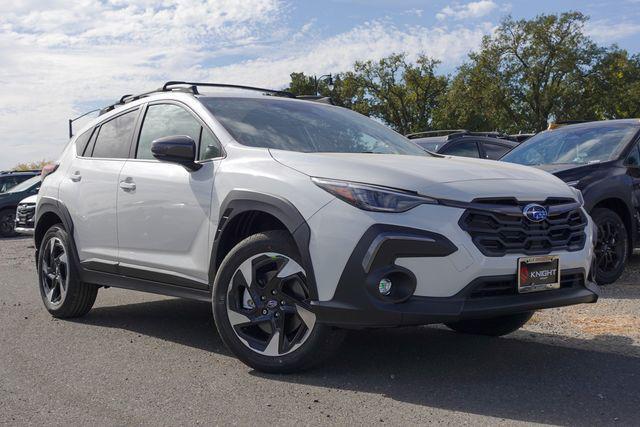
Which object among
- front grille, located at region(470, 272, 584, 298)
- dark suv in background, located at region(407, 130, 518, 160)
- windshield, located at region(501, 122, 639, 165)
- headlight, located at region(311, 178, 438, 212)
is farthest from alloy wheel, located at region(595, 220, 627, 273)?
dark suv in background, located at region(407, 130, 518, 160)

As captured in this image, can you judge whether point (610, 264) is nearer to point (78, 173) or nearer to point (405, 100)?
point (78, 173)

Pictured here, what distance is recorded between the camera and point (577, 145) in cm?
862

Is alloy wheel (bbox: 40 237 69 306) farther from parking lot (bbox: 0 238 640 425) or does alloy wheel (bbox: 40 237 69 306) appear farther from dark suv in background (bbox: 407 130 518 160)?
dark suv in background (bbox: 407 130 518 160)

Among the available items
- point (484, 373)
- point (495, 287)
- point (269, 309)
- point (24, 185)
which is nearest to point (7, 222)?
point (24, 185)

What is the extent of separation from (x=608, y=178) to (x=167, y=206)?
473 cm

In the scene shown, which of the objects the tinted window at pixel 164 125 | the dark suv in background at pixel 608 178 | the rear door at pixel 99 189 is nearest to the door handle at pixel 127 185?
the rear door at pixel 99 189

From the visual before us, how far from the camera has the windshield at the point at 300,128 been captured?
5.07 meters

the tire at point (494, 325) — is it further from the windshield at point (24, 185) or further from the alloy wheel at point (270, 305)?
the windshield at point (24, 185)

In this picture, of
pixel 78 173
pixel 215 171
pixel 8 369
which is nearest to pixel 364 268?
pixel 215 171

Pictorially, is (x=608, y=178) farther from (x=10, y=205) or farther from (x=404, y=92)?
(x=404, y=92)

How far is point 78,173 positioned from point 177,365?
7.53 feet

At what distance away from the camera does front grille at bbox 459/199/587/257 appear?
4078 mm

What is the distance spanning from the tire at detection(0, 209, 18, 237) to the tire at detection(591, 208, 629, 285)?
17512 millimetres

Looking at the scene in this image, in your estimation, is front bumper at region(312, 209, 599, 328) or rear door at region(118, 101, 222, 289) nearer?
front bumper at region(312, 209, 599, 328)
